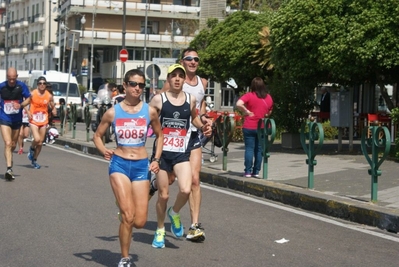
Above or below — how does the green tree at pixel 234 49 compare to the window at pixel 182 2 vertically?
below

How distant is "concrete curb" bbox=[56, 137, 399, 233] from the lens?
35.1ft

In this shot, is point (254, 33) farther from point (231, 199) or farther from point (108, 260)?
point (108, 260)

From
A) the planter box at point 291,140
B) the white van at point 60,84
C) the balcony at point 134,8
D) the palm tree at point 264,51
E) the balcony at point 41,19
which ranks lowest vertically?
the planter box at point 291,140

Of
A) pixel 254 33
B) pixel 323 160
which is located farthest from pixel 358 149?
pixel 254 33

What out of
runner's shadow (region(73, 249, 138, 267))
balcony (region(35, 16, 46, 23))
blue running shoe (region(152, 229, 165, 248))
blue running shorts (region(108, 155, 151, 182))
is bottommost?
runner's shadow (region(73, 249, 138, 267))

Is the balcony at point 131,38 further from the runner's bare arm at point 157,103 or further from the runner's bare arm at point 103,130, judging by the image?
the runner's bare arm at point 103,130

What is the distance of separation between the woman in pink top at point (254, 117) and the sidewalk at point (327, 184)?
0.33m

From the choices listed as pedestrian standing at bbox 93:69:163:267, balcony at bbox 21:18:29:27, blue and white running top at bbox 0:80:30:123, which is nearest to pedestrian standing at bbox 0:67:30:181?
blue and white running top at bbox 0:80:30:123

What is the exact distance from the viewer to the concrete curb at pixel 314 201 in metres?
10.7

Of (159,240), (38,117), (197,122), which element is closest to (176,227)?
(159,240)

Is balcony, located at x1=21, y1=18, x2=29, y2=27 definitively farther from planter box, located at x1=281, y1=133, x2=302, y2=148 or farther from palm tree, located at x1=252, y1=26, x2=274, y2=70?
planter box, located at x1=281, y1=133, x2=302, y2=148

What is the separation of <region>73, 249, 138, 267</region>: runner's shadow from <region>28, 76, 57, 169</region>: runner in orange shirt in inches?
358

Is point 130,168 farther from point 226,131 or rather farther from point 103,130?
point 226,131

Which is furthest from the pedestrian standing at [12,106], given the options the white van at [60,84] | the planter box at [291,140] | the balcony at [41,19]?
the balcony at [41,19]
